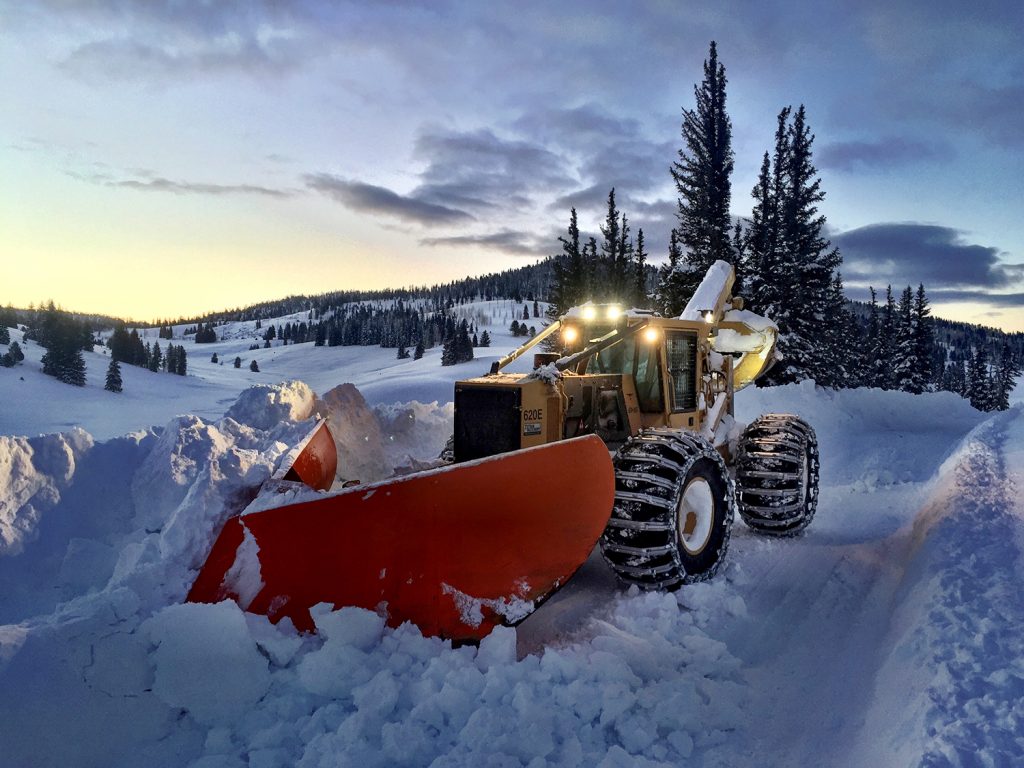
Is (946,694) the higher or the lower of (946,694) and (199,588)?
the lower

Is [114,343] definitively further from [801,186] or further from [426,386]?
[801,186]

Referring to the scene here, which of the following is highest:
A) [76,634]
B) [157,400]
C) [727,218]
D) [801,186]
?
[801,186]

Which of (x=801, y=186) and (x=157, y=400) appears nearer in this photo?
(x=801, y=186)

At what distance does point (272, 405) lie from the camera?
8.48 m

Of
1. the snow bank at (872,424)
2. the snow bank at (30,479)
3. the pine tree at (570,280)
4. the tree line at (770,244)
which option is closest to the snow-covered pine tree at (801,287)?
the tree line at (770,244)

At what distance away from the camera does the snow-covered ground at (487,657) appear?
2.82 m

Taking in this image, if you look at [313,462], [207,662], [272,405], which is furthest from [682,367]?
[272,405]

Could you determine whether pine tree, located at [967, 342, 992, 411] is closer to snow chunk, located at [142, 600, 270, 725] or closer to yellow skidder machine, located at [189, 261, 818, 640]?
yellow skidder machine, located at [189, 261, 818, 640]

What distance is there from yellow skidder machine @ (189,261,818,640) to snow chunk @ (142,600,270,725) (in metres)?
0.28

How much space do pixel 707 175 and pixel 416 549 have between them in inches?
1016

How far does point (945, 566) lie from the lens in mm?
4766

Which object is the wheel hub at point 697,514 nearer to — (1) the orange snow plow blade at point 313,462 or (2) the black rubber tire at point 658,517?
(2) the black rubber tire at point 658,517

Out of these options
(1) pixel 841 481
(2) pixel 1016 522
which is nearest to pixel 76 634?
(2) pixel 1016 522

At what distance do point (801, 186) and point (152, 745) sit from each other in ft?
105
